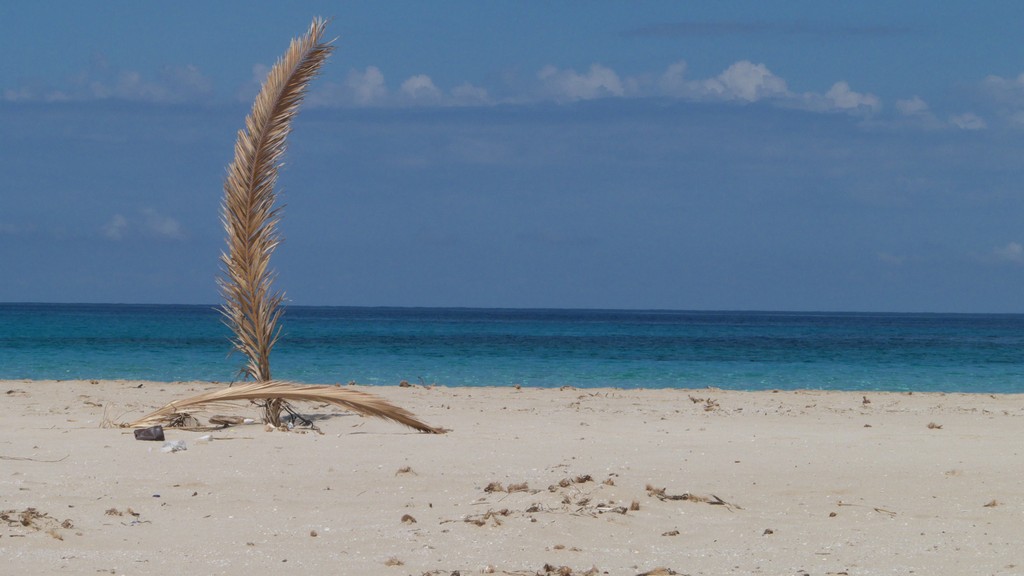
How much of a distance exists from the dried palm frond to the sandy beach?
940 mm

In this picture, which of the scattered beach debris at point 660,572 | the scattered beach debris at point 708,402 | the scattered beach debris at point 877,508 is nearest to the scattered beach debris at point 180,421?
the scattered beach debris at point 660,572

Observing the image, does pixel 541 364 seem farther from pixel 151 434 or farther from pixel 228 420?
pixel 151 434

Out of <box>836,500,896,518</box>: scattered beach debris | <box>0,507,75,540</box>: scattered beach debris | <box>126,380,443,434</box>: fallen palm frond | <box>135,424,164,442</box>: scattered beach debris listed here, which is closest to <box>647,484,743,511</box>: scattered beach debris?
<box>836,500,896,518</box>: scattered beach debris

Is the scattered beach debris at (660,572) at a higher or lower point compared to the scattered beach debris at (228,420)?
lower

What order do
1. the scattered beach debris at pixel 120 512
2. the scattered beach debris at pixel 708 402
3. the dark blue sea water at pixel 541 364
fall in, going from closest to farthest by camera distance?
the scattered beach debris at pixel 120 512, the scattered beach debris at pixel 708 402, the dark blue sea water at pixel 541 364

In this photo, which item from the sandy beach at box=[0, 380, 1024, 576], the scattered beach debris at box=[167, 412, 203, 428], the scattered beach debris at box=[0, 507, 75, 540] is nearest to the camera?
the sandy beach at box=[0, 380, 1024, 576]

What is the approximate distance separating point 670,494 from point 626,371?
1785 centimetres

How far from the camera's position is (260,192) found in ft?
28.8

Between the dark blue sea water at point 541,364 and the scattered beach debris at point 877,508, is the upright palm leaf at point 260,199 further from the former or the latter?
the dark blue sea water at point 541,364

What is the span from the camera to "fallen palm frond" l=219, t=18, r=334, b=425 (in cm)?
872

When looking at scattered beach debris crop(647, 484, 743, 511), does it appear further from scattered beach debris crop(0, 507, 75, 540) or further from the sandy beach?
scattered beach debris crop(0, 507, 75, 540)

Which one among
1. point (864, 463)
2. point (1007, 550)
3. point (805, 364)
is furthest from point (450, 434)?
point (805, 364)

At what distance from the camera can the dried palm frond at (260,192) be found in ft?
28.6

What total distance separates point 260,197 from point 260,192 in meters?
0.05
